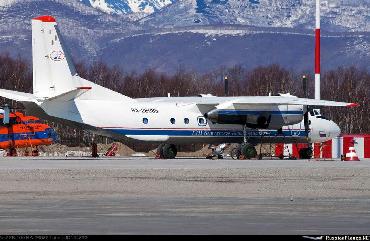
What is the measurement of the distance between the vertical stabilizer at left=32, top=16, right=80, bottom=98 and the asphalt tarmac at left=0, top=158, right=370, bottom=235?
1201 centimetres

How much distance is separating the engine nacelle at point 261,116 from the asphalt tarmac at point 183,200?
1553cm

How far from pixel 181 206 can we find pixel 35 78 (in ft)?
128

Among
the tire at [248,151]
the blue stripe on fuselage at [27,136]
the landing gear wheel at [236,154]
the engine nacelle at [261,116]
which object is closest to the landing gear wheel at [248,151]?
the tire at [248,151]

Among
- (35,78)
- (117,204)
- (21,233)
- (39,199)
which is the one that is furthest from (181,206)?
(35,78)

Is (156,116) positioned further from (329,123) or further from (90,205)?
(90,205)

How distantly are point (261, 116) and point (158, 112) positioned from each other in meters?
6.33

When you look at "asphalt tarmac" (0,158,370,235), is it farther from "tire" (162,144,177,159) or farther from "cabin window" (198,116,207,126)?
"cabin window" (198,116,207,126)

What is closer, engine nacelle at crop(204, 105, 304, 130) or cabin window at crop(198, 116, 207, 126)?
engine nacelle at crop(204, 105, 304, 130)

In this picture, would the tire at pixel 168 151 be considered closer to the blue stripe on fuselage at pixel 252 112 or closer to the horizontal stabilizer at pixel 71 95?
the blue stripe on fuselage at pixel 252 112

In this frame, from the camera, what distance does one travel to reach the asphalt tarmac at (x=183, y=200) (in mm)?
30250

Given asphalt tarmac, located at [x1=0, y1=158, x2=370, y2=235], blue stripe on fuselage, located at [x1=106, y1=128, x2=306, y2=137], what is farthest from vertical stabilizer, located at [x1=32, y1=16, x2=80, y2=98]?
asphalt tarmac, located at [x1=0, y1=158, x2=370, y2=235]

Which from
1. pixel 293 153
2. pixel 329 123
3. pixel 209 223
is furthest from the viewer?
pixel 293 153

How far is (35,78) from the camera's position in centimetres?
7488

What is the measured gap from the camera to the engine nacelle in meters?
79.0
